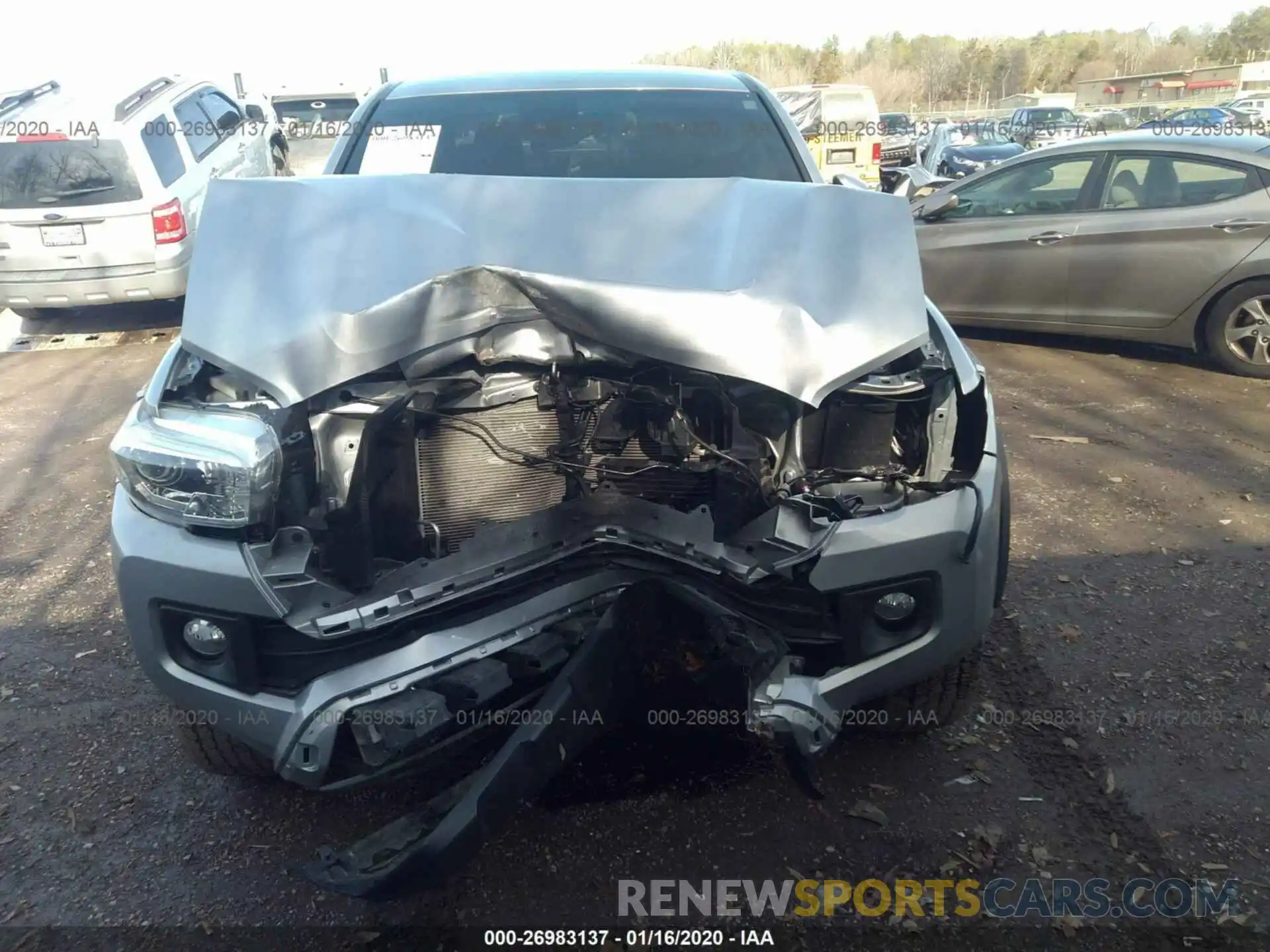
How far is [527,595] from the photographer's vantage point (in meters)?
2.33

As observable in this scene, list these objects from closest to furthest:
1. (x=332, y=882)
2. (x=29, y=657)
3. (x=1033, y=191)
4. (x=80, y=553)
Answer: (x=332, y=882)
(x=29, y=657)
(x=80, y=553)
(x=1033, y=191)

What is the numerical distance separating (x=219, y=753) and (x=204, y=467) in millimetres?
906

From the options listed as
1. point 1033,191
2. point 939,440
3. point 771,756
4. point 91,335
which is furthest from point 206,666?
point 91,335

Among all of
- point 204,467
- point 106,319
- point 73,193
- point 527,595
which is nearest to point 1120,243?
point 527,595

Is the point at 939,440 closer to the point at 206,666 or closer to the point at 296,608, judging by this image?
the point at 296,608

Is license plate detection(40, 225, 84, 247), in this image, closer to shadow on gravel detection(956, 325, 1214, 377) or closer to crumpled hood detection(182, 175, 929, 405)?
crumpled hood detection(182, 175, 929, 405)

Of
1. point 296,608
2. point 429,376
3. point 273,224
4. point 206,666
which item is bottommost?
point 206,666

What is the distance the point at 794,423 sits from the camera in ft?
8.01

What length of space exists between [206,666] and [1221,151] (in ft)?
21.6

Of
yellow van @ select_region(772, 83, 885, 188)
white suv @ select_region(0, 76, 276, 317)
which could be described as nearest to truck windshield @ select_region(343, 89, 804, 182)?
white suv @ select_region(0, 76, 276, 317)

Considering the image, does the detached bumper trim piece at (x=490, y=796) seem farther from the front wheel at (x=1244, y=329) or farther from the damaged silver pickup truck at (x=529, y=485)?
the front wheel at (x=1244, y=329)

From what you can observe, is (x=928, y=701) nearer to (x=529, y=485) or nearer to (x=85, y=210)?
(x=529, y=485)

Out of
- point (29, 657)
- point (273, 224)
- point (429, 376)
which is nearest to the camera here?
point (429, 376)

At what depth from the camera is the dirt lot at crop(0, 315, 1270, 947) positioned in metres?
2.36
